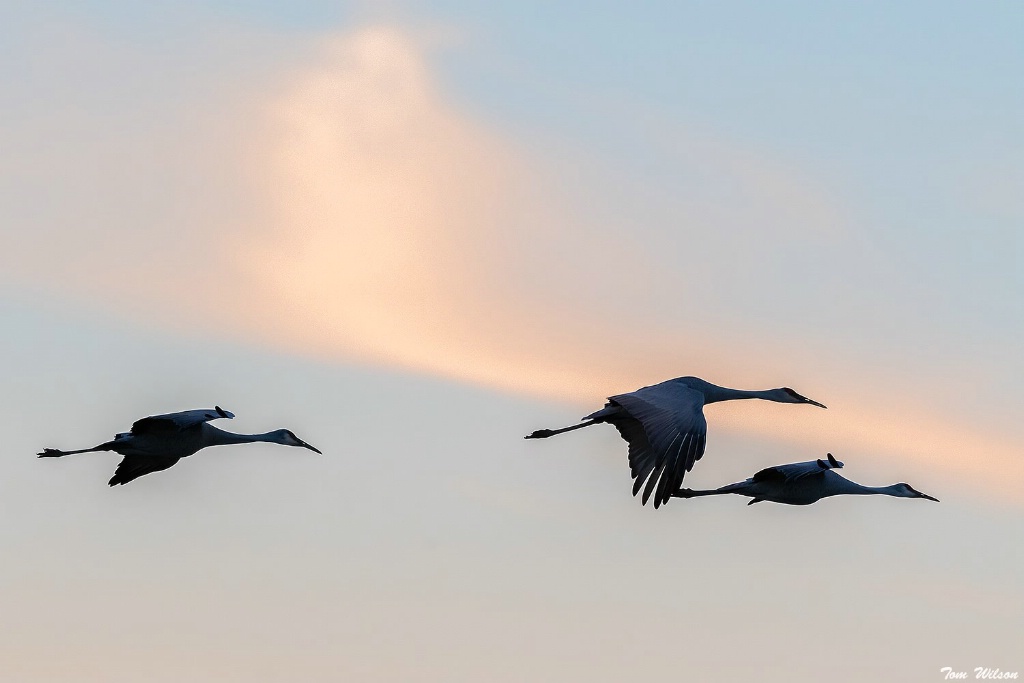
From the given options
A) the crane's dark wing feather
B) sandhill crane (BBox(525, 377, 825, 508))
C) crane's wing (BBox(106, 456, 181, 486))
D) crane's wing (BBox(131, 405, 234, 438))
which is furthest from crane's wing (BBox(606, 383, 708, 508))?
crane's wing (BBox(106, 456, 181, 486))

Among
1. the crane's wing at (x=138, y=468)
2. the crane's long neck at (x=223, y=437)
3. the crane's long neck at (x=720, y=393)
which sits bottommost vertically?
the crane's wing at (x=138, y=468)

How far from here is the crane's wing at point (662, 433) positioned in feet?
90.5

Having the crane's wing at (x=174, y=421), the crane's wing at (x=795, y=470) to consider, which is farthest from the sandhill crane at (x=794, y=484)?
the crane's wing at (x=174, y=421)

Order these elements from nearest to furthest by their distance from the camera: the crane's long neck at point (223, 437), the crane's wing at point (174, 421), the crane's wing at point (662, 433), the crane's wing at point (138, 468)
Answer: the crane's wing at point (662, 433)
the crane's wing at point (174, 421)
the crane's long neck at point (223, 437)
the crane's wing at point (138, 468)

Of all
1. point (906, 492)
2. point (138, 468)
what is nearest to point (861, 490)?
point (906, 492)

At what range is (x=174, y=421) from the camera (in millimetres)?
30719

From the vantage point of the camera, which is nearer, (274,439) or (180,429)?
(180,429)

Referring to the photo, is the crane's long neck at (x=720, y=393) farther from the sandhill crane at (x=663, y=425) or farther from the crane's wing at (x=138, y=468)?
the crane's wing at (x=138, y=468)

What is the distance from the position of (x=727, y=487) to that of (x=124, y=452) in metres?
10.6

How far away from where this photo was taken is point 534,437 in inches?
1393

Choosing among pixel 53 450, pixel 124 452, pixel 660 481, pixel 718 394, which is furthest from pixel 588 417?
pixel 53 450

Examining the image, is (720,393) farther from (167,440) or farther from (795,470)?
(167,440)

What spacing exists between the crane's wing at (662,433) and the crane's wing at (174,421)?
21.4ft

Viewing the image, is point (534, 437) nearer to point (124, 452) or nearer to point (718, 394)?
point (718, 394)
